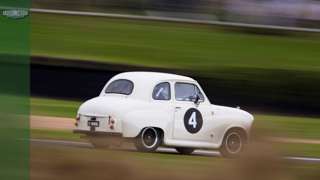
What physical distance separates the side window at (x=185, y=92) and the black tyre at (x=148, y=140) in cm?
31

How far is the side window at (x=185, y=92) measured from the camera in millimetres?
6465

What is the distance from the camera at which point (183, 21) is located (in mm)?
12609

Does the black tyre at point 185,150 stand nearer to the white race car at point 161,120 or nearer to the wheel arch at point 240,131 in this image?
the white race car at point 161,120

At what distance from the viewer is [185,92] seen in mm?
6598

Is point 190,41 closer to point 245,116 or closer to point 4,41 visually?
point 245,116

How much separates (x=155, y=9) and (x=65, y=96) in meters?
4.18

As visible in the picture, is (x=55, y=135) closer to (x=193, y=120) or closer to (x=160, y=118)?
(x=160, y=118)

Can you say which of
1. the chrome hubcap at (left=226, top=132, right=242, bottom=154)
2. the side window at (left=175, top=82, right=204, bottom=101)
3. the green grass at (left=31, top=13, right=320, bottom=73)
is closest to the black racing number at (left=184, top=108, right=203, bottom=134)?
the side window at (left=175, top=82, right=204, bottom=101)

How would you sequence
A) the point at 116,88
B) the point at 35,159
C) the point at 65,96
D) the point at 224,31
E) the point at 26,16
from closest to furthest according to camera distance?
the point at 26,16
the point at 35,159
the point at 116,88
the point at 65,96
the point at 224,31

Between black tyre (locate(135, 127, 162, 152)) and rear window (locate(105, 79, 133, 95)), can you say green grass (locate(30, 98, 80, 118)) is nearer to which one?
rear window (locate(105, 79, 133, 95))

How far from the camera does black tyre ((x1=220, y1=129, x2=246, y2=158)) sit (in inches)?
248

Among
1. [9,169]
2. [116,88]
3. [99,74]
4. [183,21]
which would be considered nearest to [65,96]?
[99,74]

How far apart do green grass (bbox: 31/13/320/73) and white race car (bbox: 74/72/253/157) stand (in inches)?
168

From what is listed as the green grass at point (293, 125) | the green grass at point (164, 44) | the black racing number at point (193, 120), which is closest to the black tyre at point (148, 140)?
the black racing number at point (193, 120)
